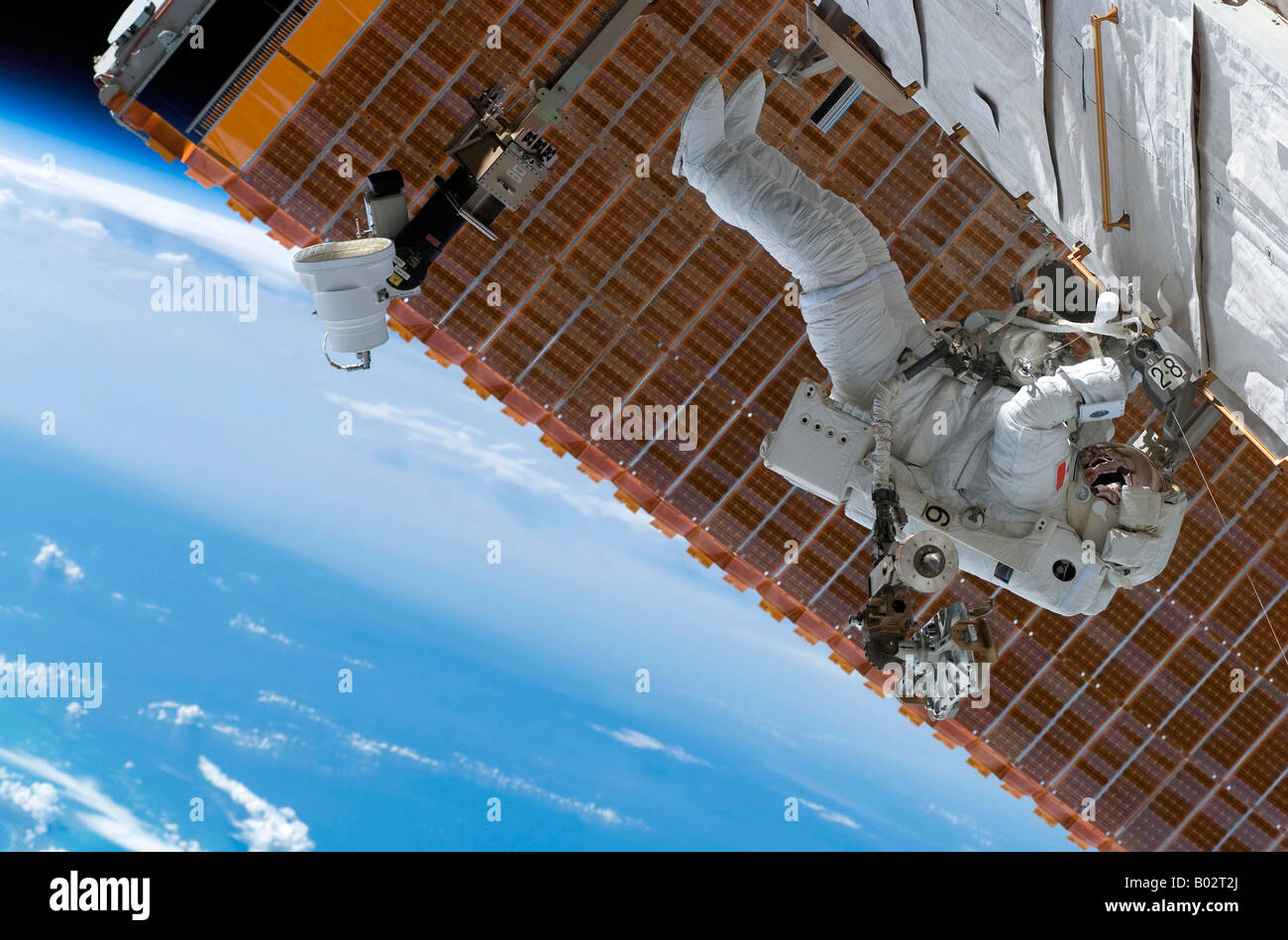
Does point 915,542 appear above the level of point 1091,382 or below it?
below

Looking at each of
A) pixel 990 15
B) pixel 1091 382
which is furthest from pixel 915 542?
pixel 990 15

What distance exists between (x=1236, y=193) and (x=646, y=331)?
6583mm

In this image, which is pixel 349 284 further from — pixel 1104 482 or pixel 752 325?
pixel 1104 482

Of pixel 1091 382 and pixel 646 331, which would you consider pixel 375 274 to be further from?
pixel 1091 382

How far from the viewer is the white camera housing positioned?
387 inches

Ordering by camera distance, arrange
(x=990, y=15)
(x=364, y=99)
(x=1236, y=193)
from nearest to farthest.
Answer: (x=1236, y=193) → (x=990, y=15) → (x=364, y=99)

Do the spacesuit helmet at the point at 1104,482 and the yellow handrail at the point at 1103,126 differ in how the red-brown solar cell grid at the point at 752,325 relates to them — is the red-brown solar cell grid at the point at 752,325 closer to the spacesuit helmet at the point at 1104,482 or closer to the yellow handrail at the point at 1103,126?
the spacesuit helmet at the point at 1104,482

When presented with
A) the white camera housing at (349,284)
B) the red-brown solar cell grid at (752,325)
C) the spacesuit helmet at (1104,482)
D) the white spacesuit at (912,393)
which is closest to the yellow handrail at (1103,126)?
the white spacesuit at (912,393)

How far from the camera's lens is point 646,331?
40.6 ft

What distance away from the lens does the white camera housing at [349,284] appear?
32.2 feet

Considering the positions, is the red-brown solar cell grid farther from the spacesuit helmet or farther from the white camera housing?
the spacesuit helmet

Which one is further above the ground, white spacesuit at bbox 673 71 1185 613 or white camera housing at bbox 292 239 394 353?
white spacesuit at bbox 673 71 1185 613

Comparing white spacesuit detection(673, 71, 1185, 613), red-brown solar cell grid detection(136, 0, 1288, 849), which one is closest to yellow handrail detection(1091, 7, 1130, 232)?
white spacesuit detection(673, 71, 1185, 613)

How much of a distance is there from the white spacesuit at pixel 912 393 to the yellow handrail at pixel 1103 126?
63.1 inches
